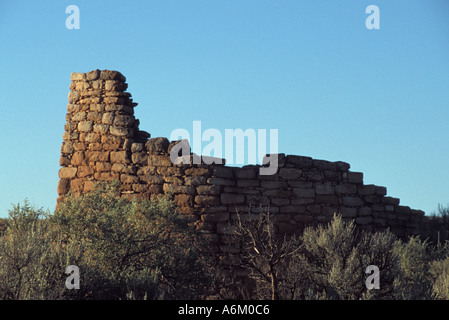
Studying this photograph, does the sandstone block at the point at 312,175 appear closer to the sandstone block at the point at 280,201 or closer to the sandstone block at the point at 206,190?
the sandstone block at the point at 280,201

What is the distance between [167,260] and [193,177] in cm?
230

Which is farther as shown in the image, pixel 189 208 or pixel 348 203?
pixel 348 203

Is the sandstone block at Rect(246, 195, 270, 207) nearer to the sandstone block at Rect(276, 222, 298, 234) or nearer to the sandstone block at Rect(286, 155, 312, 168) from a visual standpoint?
the sandstone block at Rect(276, 222, 298, 234)

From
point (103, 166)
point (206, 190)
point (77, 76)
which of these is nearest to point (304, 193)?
point (206, 190)

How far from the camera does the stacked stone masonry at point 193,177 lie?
33.0 feet

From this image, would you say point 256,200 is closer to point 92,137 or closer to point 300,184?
point 300,184

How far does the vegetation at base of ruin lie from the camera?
21.9 ft

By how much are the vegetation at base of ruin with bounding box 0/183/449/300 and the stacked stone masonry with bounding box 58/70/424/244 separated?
0.32m

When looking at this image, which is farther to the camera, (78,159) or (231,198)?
(78,159)

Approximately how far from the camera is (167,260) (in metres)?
8.10

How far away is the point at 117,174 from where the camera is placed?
10523 mm
